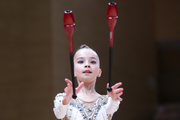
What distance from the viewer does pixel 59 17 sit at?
479cm

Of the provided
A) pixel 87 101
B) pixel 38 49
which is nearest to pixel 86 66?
pixel 87 101

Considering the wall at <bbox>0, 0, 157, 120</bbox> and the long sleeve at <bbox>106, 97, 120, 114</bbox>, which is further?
the wall at <bbox>0, 0, 157, 120</bbox>

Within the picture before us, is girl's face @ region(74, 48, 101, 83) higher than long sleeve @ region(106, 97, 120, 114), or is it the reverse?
girl's face @ region(74, 48, 101, 83)

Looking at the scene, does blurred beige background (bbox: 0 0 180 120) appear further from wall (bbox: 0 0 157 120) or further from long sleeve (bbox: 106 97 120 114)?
long sleeve (bbox: 106 97 120 114)

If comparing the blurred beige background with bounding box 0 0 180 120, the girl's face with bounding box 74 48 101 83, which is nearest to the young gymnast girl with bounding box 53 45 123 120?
the girl's face with bounding box 74 48 101 83

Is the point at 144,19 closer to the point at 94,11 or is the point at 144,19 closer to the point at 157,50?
the point at 157,50

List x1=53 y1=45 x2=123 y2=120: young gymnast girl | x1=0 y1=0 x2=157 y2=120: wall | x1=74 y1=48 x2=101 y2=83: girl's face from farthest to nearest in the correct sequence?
x1=0 y1=0 x2=157 y2=120: wall
x1=74 y1=48 x2=101 y2=83: girl's face
x1=53 y1=45 x2=123 y2=120: young gymnast girl

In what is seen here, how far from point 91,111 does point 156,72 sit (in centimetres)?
723

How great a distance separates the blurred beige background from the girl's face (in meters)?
2.37

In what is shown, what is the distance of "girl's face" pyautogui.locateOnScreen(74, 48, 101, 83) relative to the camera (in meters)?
2.22

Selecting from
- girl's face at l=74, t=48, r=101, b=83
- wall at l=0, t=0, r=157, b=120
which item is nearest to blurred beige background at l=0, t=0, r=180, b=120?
wall at l=0, t=0, r=157, b=120

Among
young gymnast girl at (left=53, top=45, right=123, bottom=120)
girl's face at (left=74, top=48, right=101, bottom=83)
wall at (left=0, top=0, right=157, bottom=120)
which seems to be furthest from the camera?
wall at (left=0, top=0, right=157, bottom=120)

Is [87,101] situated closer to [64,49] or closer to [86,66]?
[86,66]

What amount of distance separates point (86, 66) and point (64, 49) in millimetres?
2715
